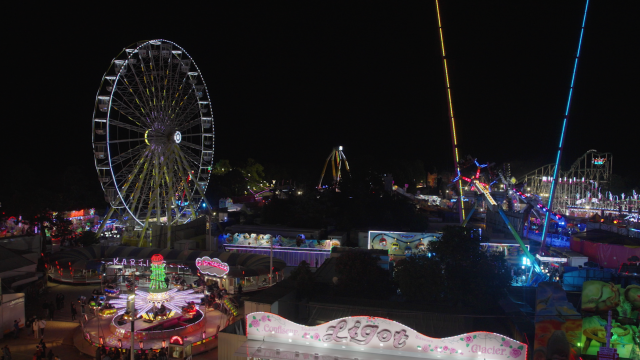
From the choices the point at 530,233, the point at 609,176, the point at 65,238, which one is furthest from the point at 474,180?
the point at 609,176

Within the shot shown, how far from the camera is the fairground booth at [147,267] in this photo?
21.1 metres

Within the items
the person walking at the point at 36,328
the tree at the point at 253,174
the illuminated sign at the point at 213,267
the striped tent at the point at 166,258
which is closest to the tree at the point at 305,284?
the illuminated sign at the point at 213,267

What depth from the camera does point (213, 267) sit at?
19125 mm

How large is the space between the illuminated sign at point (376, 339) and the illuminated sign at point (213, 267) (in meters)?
8.17

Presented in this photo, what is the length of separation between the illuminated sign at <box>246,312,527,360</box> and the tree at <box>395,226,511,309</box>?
404cm

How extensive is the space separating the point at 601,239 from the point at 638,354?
45.6ft

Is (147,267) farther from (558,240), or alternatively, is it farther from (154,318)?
(558,240)

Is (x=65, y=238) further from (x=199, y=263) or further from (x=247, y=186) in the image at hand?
(x=247, y=186)

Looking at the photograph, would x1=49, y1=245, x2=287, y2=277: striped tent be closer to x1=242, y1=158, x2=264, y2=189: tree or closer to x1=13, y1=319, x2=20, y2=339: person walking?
x1=13, y1=319, x2=20, y2=339: person walking

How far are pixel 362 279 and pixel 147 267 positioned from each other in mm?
13687

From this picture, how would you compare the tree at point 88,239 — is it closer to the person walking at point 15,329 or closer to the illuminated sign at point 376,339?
the person walking at point 15,329

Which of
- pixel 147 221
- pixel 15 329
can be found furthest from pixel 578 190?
pixel 15 329

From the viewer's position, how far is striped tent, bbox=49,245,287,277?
21.6m

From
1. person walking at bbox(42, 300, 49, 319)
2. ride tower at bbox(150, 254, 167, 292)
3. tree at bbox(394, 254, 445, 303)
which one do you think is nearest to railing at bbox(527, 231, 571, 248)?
tree at bbox(394, 254, 445, 303)
